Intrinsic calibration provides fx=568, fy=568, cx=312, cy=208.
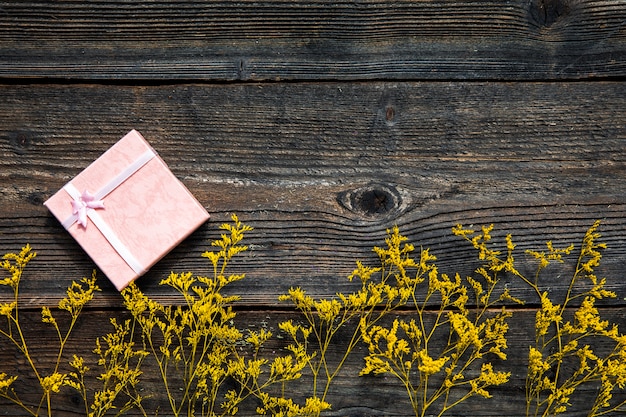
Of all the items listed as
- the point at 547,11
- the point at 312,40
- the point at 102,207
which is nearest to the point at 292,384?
the point at 102,207

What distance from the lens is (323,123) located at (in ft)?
4.25

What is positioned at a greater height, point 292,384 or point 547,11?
point 547,11

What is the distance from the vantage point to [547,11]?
4.21 feet

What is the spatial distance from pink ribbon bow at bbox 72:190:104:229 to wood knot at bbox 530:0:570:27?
1057 mm

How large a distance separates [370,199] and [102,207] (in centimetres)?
60

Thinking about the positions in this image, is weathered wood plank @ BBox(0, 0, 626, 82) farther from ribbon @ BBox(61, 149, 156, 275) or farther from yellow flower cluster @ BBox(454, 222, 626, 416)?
yellow flower cluster @ BBox(454, 222, 626, 416)

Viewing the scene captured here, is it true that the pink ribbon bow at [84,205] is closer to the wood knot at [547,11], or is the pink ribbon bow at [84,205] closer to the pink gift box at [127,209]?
the pink gift box at [127,209]

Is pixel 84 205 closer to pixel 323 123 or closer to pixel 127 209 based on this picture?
pixel 127 209

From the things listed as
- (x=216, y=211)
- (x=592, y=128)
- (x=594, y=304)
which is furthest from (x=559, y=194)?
(x=216, y=211)

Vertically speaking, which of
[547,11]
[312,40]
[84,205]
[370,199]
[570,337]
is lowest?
[570,337]

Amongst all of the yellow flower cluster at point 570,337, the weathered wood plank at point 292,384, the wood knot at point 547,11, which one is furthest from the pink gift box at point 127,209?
the wood knot at point 547,11

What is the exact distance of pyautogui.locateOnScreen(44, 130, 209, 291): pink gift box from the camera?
1.25 m

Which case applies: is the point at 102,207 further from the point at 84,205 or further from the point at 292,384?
the point at 292,384

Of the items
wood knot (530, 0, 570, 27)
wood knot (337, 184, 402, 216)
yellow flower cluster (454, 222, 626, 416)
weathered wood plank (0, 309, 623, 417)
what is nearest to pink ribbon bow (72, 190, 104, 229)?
weathered wood plank (0, 309, 623, 417)
